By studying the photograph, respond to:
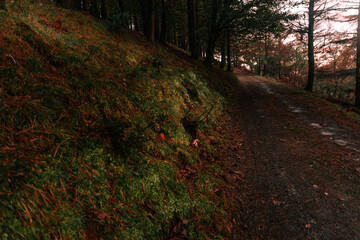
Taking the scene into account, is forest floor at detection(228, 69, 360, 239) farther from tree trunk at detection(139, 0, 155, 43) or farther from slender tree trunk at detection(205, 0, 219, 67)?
slender tree trunk at detection(205, 0, 219, 67)

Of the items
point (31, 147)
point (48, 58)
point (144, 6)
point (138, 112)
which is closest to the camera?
point (31, 147)

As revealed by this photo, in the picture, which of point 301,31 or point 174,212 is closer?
point 174,212

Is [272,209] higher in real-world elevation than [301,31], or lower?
lower

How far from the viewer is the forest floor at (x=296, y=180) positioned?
7.52 feet

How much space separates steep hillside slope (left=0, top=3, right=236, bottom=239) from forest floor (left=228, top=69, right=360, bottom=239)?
0.56 m

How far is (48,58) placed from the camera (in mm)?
2730

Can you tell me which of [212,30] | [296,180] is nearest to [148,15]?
[212,30]

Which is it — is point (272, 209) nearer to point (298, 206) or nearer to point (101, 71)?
point (298, 206)

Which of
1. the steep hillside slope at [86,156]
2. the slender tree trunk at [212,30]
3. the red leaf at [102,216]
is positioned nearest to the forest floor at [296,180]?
the steep hillside slope at [86,156]

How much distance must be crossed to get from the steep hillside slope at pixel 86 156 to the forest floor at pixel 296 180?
56 cm

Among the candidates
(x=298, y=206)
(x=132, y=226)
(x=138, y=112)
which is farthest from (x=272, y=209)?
(x=138, y=112)

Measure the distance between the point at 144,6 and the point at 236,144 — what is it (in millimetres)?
7643

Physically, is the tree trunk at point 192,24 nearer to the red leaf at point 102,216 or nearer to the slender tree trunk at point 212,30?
the slender tree trunk at point 212,30

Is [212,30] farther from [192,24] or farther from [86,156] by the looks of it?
[86,156]
